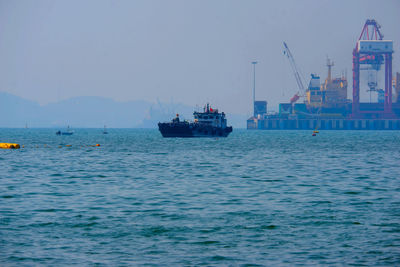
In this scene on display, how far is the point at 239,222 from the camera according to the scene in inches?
982

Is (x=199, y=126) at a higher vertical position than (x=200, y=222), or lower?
higher

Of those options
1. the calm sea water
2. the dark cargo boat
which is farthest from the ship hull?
the calm sea water

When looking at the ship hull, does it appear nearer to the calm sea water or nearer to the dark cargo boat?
the dark cargo boat

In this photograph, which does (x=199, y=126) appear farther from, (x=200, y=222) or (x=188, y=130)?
(x=200, y=222)

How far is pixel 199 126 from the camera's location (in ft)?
558

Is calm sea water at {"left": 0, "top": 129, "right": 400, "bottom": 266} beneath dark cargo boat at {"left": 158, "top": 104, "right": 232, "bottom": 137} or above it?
beneath

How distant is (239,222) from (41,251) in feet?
30.5

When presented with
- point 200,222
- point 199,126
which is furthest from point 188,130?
point 200,222

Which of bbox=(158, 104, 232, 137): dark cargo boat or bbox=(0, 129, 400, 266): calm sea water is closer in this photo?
bbox=(0, 129, 400, 266): calm sea water

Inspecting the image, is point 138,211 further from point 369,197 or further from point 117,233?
point 369,197

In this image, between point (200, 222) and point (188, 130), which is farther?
point (188, 130)

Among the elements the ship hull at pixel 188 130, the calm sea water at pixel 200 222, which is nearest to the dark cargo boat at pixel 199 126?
the ship hull at pixel 188 130

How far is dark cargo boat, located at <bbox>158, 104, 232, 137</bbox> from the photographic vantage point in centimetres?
16950

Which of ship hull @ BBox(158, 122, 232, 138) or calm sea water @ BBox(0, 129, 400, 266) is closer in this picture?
calm sea water @ BBox(0, 129, 400, 266)
